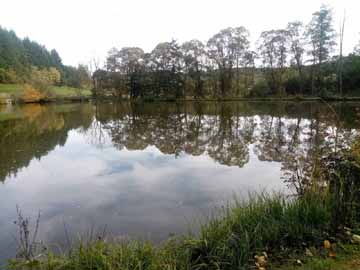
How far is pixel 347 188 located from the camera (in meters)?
3.61

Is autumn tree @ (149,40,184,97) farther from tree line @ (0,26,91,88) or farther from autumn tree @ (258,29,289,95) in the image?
tree line @ (0,26,91,88)

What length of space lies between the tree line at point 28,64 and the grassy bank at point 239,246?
58176 millimetres

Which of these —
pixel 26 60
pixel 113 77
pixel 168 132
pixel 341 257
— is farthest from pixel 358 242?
pixel 26 60

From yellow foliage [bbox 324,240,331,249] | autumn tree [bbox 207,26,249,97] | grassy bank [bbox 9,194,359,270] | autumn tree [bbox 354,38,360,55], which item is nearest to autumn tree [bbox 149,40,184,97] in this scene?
autumn tree [bbox 207,26,249,97]

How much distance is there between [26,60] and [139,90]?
47842 millimetres

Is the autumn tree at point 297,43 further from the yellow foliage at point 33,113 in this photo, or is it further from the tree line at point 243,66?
the yellow foliage at point 33,113

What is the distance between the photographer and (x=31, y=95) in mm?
51188

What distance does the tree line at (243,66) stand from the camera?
35562 millimetres

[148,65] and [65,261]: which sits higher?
[148,65]

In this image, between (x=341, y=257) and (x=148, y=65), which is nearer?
(x=341, y=257)

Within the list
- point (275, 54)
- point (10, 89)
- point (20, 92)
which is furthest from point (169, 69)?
point (10, 89)

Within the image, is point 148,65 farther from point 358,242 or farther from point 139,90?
point 358,242

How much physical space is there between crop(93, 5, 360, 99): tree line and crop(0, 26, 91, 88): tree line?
20.8m

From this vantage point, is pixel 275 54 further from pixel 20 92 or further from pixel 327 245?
pixel 20 92
